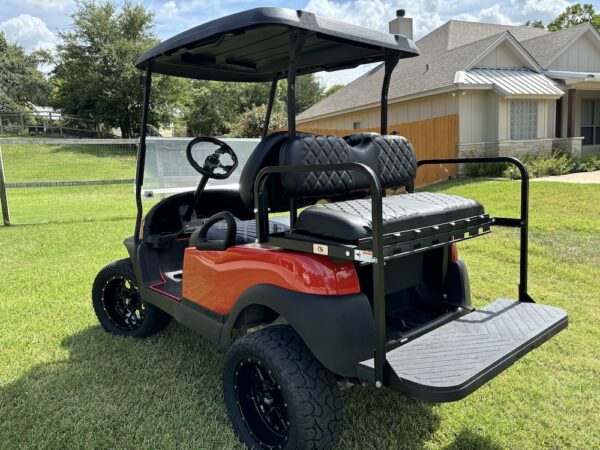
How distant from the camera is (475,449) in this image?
217 cm

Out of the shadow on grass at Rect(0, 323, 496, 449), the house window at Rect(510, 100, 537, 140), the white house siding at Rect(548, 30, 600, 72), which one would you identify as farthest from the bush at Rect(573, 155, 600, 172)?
the shadow on grass at Rect(0, 323, 496, 449)

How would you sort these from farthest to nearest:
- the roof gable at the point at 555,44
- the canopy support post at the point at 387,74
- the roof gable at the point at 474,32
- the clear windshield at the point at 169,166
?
the roof gable at the point at 474,32 < the roof gable at the point at 555,44 < the clear windshield at the point at 169,166 < the canopy support post at the point at 387,74

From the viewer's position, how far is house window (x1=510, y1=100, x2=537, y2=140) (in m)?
13.4

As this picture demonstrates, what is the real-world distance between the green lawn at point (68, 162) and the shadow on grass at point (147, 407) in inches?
292

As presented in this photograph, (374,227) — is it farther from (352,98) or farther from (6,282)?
(352,98)

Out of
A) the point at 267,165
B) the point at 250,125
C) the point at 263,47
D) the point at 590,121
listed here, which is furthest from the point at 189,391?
the point at 250,125

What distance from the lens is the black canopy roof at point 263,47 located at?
206 cm

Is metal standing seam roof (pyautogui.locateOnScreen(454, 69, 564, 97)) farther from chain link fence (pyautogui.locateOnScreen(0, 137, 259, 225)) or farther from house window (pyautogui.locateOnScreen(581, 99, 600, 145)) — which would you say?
chain link fence (pyautogui.locateOnScreen(0, 137, 259, 225))

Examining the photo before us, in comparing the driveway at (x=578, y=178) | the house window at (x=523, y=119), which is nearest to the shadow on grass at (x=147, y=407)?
the driveway at (x=578, y=178)

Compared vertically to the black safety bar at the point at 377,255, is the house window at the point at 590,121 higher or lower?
higher

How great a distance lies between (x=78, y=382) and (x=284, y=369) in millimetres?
1499

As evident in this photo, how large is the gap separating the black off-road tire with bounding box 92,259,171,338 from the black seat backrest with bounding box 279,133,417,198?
59.5 inches

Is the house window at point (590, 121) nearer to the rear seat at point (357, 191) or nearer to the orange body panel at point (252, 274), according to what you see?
the rear seat at point (357, 191)

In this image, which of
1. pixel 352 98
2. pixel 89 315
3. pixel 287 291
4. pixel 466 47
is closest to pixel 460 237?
pixel 287 291
